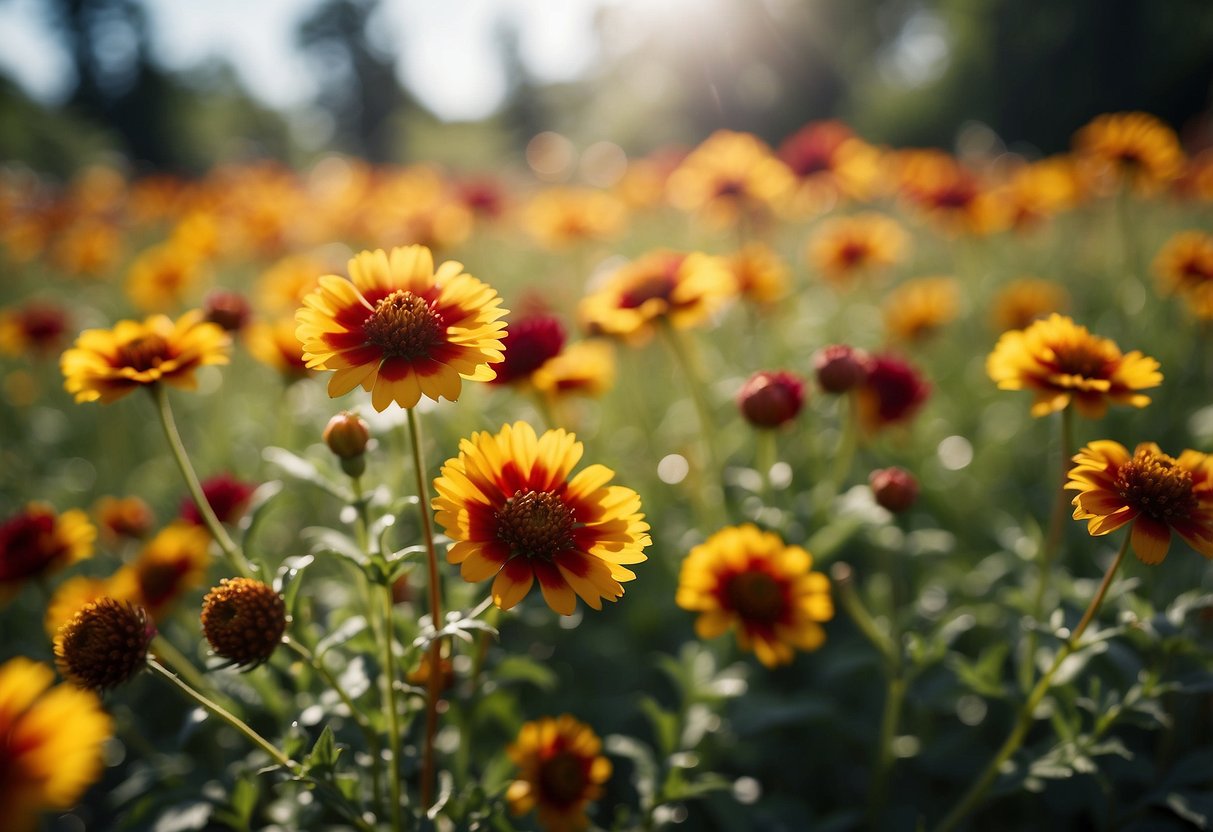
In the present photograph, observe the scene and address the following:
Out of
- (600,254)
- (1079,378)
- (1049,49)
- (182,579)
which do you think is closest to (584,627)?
(182,579)

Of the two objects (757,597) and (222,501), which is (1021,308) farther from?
(222,501)

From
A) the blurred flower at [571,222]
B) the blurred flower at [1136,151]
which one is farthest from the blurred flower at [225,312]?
the blurred flower at [1136,151]

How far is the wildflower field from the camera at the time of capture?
3.89ft

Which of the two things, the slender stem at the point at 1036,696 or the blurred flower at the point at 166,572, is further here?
the blurred flower at the point at 166,572

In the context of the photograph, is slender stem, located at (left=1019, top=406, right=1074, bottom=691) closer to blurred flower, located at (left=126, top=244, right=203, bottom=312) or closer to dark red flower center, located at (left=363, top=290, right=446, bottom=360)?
dark red flower center, located at (left=363, top=290, right=446, bottom=360)

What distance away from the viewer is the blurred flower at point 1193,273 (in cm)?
258

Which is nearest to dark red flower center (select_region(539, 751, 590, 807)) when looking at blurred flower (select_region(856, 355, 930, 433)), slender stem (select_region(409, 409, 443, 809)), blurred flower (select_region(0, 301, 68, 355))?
slender stem (select_region(409, 409, 443, 809))

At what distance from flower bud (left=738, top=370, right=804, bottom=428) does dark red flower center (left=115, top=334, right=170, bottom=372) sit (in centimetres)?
132

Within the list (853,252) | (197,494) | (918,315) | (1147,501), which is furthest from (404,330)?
(853,252)

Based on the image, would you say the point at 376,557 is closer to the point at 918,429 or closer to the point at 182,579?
the point at 182,579

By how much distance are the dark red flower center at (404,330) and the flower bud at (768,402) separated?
0.88m

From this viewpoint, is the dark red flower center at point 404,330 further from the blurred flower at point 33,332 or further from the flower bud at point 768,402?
the blurred flower at point 33,332

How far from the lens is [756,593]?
5.23 feet

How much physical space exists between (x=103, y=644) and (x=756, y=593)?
1221 millimetres
